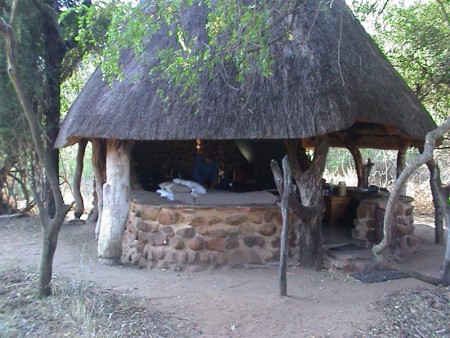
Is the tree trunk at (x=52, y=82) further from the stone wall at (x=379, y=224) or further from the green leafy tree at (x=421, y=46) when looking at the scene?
the green leafy tree at (x=421, y=46)

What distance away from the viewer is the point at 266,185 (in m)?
9.27

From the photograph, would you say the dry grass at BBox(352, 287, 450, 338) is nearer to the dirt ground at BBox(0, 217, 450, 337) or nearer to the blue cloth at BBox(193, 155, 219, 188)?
the dirt ground at BBox(0, 217, 450, 337)

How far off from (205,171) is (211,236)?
2241 millimetres

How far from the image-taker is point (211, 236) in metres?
6.20

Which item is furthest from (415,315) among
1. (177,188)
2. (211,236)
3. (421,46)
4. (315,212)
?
(421,46)

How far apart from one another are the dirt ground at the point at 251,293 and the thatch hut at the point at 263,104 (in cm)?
93

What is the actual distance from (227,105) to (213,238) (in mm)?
1698

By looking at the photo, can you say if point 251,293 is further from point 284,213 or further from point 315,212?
point 315,212

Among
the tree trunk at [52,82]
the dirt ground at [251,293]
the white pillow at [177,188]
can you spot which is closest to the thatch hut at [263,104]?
the white pillow at [177,188]

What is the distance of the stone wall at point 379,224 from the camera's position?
6926 millimetres

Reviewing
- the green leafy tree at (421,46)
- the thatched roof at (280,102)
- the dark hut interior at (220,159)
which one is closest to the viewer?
the thatched roof at (280,102)

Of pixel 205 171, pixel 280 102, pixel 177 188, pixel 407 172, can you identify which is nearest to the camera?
pixel 407 172

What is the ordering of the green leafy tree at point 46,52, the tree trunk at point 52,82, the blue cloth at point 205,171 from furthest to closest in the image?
the tree trunk at point 52,82, the green leafy tree at point 46,52, the blue cloth at point 205,171

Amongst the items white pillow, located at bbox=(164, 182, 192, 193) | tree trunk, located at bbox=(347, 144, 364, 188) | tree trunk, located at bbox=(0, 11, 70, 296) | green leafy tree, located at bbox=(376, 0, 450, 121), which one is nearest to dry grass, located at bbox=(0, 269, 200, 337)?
tree trunk, located at bbox=(0, 11, 70, 296)
